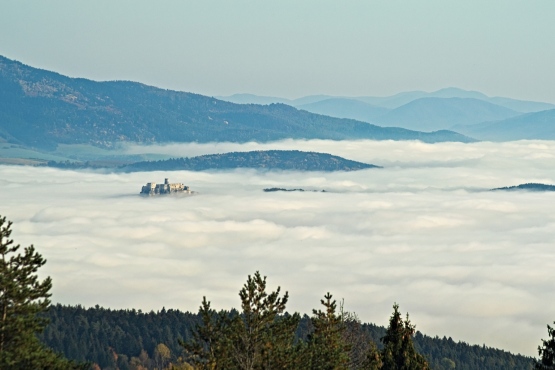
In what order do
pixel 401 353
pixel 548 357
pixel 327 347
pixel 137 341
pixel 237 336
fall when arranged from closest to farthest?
pixel 548 357 → pixel 237 336 → pixel 327 347 → pixel 401 353 → pixel 137 341

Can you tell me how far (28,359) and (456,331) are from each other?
14610 cm

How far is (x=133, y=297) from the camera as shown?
196500 mm

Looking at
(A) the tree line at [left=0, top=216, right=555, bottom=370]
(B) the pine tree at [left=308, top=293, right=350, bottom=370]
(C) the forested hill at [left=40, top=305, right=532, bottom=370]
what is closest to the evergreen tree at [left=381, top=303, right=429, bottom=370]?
(A) the tree line at [left=0, top=216, right=555, bottom=370]

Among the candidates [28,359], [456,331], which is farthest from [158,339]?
[28,359]

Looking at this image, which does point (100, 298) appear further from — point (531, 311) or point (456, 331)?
point (531, 311)

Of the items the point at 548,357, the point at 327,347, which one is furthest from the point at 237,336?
the point at 548,357

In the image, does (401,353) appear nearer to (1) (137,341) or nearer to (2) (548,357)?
(2) (548,357)

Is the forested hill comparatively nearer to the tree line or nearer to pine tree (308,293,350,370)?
pine tree (308,293,350,370)

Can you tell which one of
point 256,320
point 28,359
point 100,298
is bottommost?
point 28,359

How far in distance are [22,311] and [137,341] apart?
292 feet

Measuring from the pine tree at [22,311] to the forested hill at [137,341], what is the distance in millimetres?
78368

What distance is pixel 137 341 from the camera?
121 m

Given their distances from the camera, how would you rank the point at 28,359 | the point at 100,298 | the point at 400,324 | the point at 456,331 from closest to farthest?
the point at 28,359 → the point at 400,324 → the point at 456,331 → the point at 100,298

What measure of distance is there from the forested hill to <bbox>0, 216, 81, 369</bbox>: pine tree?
78.4 meters
